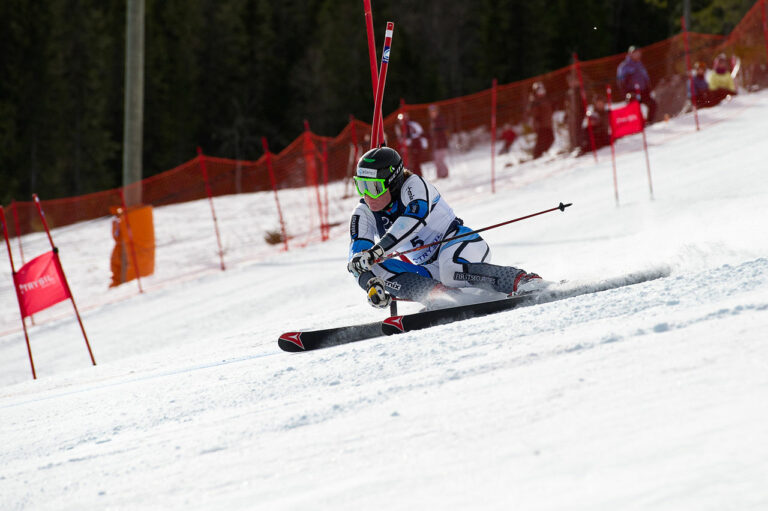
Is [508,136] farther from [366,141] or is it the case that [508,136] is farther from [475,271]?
[475,271]

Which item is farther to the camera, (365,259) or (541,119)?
(541,119)

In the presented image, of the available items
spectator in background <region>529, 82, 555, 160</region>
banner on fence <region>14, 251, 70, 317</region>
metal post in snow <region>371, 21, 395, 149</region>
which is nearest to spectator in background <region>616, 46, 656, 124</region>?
spectator in background <region>529, 82, 555, 160</region>

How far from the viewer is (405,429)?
3.36 m

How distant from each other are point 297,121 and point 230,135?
3354 millimetres

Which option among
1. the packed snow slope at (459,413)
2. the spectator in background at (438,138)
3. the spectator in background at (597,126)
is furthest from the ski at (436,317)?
the spectator in background at (438,138)

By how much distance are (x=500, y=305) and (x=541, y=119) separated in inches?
554

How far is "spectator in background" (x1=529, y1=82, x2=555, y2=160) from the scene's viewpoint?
18250 millimetres

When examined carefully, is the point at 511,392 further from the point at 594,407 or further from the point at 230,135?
the point at 230,135

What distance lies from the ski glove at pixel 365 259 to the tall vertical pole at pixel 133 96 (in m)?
8.66

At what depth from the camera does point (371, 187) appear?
236 inches

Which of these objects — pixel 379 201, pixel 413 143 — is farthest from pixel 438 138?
pixel 379 201

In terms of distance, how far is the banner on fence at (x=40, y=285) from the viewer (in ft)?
28.5

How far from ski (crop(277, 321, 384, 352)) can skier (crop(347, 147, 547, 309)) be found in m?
0.31

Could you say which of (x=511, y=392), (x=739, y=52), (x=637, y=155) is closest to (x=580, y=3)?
(x=739, y=52)
